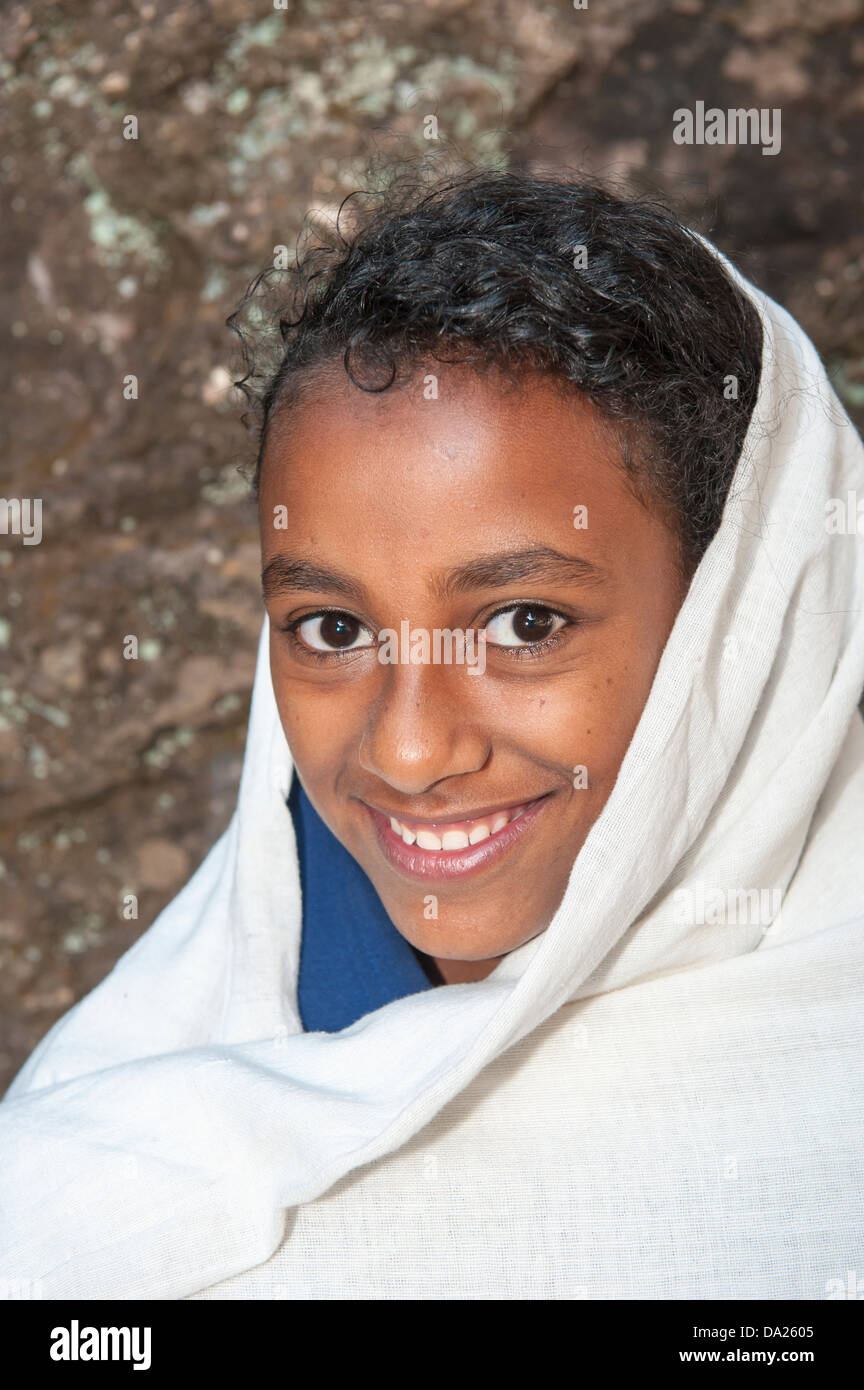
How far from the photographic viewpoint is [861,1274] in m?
0.93

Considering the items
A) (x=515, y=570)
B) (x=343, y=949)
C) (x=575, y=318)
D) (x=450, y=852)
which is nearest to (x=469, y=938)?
(x=450, y=852)

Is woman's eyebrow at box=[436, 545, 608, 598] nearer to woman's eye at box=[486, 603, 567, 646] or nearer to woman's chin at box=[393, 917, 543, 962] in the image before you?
woman's eye at box=[486, 603, 567, 646]

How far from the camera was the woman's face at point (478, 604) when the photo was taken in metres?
0.93

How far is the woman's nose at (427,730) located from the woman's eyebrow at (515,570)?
0.07 m

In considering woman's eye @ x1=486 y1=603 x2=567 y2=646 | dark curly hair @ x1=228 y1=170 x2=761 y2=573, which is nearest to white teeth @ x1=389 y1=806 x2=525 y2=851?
woman's eye @ x1=486 y1=603 x2=567 y2=646

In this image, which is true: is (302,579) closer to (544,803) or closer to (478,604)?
(478,604)

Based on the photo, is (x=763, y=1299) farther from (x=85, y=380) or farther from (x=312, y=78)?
(x=312, y=78)

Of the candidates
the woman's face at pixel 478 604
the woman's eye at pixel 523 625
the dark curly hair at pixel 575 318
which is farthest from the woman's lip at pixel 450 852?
the dark curly hair at pixel 575 318

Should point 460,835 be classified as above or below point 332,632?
below

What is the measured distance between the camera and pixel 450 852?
1042 millimetres

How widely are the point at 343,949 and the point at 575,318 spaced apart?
64cm

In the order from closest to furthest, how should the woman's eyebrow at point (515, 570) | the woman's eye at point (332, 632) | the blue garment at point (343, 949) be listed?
the woman's eyebrow at point (515, 570) → the woman's eye at point (332, 632) → the blue garment at point (343, 949)

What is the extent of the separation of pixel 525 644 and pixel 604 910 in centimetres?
22

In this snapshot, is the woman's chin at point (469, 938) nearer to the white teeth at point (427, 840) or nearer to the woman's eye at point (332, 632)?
the white teeth at point (427, 840)
